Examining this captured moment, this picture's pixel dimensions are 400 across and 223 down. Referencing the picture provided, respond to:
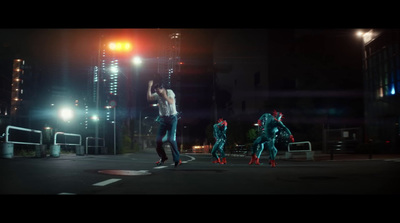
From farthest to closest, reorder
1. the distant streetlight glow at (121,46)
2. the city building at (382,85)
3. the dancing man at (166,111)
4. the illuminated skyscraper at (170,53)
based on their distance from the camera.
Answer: the illuminated skyscraper at (170,53) → the city building at (382,85) → the distant streetlight glow at (121,46) → the dancing man at (166,111)

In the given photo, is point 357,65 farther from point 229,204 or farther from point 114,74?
point 229,204

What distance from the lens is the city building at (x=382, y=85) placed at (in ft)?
111

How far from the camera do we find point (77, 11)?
5.82 m

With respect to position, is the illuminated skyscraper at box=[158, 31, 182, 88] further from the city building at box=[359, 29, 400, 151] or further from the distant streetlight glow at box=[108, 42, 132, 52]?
the distant streetlight glow at box=[108, 42, 132, 52]

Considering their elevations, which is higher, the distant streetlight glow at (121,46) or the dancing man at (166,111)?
the distant streetlight glow at (121,46)

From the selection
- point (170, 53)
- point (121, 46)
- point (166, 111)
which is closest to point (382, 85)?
point (170, 53)

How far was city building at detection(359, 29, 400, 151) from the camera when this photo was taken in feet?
111

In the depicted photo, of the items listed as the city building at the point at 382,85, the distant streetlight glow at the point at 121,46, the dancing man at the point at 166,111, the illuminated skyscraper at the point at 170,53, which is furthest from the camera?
the illuminated skyscraper at the point at 170,53

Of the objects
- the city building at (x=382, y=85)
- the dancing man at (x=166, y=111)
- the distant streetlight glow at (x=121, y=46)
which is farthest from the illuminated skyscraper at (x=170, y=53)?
the dancing man at (x=166, y=111)

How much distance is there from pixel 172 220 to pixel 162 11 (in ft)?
10.8

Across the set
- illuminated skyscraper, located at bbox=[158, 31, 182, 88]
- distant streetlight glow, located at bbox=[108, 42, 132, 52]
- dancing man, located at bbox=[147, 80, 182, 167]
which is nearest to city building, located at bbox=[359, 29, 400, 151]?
illuminated skyscraper, located at bbox=[158, 31, 182, 88]

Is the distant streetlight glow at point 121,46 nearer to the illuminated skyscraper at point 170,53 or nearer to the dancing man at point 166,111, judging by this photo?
the dancing man at point 166,111

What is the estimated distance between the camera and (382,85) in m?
36.4

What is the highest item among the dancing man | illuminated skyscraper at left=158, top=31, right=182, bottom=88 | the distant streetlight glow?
illuminated skyscraper at left=158, top=31, right=182, bottom=88
